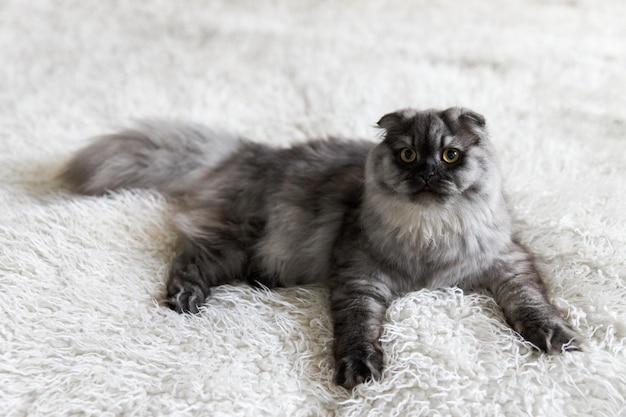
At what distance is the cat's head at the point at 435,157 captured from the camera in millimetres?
1220

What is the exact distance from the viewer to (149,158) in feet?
5.76

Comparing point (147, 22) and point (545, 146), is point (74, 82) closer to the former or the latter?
point (147, 22)

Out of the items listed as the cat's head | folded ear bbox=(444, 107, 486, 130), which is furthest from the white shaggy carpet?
folded ear bbox=(444, 107, 486, 130)

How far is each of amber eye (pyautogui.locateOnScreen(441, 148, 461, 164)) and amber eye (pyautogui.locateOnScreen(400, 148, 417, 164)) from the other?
71 mm

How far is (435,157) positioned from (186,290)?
0.69 m

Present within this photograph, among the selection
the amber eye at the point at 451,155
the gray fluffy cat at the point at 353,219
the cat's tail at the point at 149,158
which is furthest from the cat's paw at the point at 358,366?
the cat's tail at the point at 149,158

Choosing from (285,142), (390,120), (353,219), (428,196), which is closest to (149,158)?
(285,142)

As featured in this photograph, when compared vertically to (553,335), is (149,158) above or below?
above

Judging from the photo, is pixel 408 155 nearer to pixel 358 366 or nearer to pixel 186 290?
pixel 358 366

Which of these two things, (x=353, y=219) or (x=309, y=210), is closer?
(x=353, y=219)

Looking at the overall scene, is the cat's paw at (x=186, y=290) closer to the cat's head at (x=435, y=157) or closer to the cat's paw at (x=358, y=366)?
the cat's paw at (x=358, y=366)

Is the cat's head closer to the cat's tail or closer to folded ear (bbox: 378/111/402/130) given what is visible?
folded ear (bbox: 378/111/402/130)

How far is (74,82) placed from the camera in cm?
238

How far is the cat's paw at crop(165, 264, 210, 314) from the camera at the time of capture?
1347mm
